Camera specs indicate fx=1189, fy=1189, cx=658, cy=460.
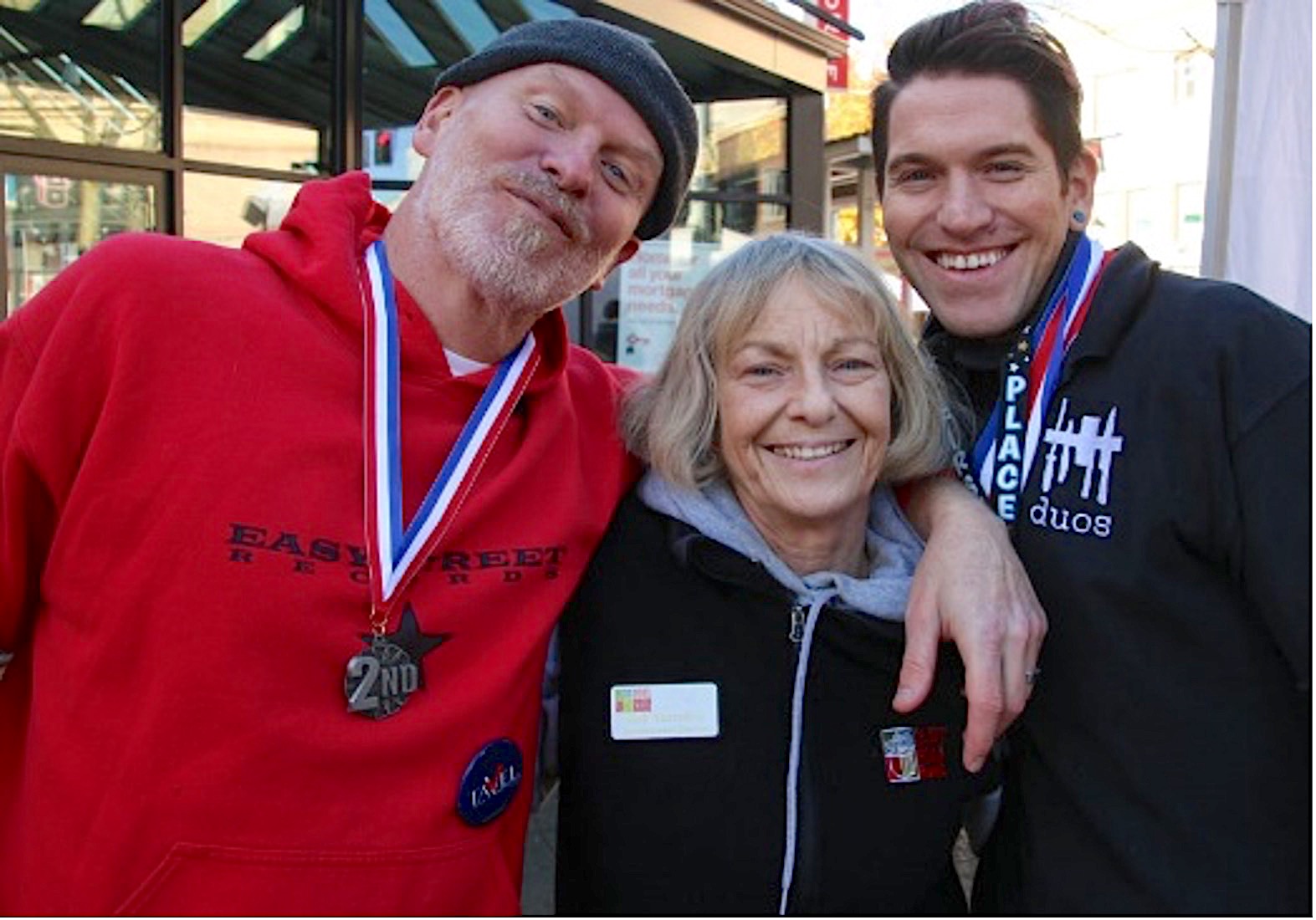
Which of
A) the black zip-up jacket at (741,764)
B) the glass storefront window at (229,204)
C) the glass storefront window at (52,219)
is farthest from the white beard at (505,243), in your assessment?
the glass storefront window at (229,204)

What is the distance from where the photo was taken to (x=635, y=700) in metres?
2.02

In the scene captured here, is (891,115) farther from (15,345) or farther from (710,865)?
(15,345)

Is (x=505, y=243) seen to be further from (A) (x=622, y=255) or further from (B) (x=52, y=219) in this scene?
(B) (x=52, y=219)

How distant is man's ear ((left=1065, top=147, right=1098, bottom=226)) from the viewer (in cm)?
216

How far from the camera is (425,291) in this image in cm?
219

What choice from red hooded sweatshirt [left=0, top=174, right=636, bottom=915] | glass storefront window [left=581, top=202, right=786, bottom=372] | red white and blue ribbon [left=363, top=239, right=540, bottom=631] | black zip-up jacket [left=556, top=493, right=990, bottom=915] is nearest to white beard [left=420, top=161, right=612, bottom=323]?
red white and blue ribbon [left=363, top=239, right=540, bottom=631]

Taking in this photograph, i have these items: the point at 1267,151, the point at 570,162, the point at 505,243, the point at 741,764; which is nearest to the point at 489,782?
the point at 741,764

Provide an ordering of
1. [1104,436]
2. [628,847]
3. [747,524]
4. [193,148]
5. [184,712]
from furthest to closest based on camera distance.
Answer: [193,148] → [747,524] → [628,847] → [1104,436] → [184,712]

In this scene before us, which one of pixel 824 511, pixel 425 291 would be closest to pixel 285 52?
pixel 425 291

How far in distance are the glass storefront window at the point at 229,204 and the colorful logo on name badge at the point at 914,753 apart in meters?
5.31

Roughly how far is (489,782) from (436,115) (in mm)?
1382

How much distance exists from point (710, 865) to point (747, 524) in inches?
23.3

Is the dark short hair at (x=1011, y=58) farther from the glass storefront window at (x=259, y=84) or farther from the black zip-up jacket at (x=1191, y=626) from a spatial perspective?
the glass storefront window at (x=259, y=84)

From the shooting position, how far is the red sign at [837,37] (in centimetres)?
1049
